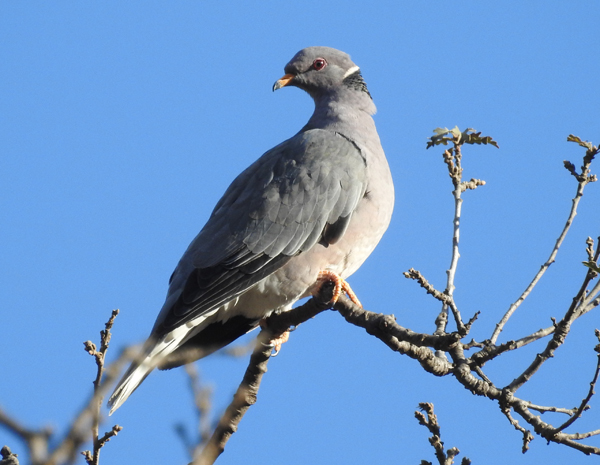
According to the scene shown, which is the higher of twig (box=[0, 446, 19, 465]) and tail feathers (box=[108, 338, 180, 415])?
tail feathers (box=[108, 338, 180, 415])

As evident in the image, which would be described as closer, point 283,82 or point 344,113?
point 344,113

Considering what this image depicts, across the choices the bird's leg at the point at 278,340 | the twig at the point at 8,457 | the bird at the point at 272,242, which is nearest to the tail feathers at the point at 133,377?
the bird at the point at 272,242

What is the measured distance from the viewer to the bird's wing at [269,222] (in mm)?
4352

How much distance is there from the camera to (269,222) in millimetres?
4594

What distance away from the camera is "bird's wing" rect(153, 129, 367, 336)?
4352 millimetres

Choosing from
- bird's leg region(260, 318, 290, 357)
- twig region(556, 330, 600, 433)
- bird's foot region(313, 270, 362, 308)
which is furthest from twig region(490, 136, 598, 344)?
bird's leg region(260, 318, 290, 357)

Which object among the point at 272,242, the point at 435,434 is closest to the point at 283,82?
the point at 272,242

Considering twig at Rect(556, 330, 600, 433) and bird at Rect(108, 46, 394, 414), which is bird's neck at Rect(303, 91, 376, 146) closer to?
bird at Rect(108, 46, 394, 414)

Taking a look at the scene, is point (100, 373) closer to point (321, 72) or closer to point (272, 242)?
point (272, 242)

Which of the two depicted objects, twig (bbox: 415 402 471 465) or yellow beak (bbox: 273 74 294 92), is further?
yellow beak (bbox: 273 74 294 92)

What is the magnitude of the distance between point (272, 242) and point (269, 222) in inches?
5.9

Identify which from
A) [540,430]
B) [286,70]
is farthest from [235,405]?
[286,70]

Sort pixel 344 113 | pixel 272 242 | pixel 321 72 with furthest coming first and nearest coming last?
pixel 321 72 < pixel 344 113 < pixel 272 242

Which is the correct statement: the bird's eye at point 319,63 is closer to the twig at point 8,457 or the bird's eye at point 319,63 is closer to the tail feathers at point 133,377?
the tail feathers at point 133,377
